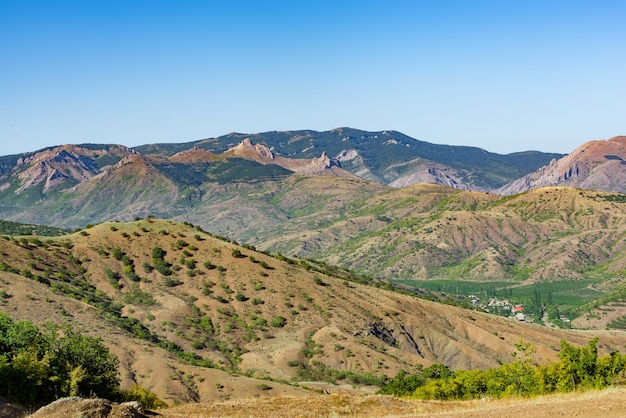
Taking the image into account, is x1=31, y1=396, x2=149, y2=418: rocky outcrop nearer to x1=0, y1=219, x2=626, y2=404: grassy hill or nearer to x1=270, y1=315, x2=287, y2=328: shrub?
x1=0, y1=219, x2=626, y2=404: grassy hill

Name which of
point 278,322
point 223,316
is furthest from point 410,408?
point 223,316

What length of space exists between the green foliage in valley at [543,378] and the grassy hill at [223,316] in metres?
25.3

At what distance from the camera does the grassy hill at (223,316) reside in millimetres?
112500

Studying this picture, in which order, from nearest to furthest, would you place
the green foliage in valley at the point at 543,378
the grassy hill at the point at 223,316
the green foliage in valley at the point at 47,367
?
the green foliage in valley at the point at 47,367 → the green foliage in valley at the point at 543,378 → the grassy hill at the point at 223,316

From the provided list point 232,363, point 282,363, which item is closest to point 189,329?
point 232,363


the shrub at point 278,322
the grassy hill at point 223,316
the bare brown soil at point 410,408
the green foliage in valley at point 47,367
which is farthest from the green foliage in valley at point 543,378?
the shrub at point 278,322

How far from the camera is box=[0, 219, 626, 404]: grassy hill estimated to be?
112 meters

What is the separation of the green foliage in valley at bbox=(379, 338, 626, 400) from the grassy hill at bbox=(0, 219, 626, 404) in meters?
25.3

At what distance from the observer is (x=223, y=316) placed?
13788 centimetres

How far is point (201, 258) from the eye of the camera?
159 metres

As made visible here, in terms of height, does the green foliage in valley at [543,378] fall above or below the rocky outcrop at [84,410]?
below

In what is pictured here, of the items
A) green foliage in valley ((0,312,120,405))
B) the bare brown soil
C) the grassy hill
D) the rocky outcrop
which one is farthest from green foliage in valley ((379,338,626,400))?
the rocky outcrop

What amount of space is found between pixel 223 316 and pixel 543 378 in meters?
79.6

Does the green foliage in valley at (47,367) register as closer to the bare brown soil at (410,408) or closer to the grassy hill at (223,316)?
the bare brown soil at (410,408)
